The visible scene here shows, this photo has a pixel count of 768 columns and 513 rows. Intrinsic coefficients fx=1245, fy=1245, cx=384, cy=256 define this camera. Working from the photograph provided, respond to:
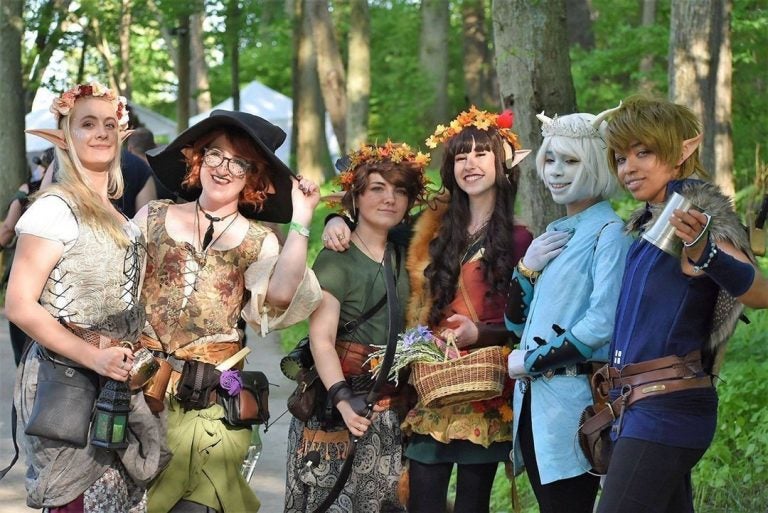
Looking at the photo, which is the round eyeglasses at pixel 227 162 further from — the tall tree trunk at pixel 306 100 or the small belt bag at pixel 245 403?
the tall tree trunk at pixel 306 100

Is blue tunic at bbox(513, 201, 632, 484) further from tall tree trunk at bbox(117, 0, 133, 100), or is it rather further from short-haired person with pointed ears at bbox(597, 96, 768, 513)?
tall tree trunk at bbox(117, 0, 133, 100)

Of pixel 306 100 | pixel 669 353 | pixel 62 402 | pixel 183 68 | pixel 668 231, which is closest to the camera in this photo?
pixel 668 231

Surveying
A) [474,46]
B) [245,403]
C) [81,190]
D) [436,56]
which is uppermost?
[474,46]

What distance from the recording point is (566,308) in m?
4.78

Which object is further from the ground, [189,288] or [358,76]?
[358,76]

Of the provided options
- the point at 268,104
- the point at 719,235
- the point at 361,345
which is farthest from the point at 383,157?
the point at 268,104

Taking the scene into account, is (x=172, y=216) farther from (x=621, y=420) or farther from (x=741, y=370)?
(x=741, y=370)

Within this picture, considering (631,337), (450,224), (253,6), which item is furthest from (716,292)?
(253,6)

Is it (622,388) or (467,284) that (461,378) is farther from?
(622,388)

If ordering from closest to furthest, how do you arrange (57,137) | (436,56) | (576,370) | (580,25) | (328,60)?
(576,370) < (57,137) < (580,25) < (328,60) < (436,56)

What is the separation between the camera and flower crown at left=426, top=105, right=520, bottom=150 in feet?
17.5

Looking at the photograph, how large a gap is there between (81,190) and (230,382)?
0.97m

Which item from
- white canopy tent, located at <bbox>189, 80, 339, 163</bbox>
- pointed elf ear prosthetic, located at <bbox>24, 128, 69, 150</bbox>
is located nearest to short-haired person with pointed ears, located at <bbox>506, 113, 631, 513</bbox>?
pointed elf ear prosthetic, located at <bbox>24, 128, 69, 150</bbox>

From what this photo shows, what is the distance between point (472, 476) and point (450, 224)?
→ 1068 millimetres
